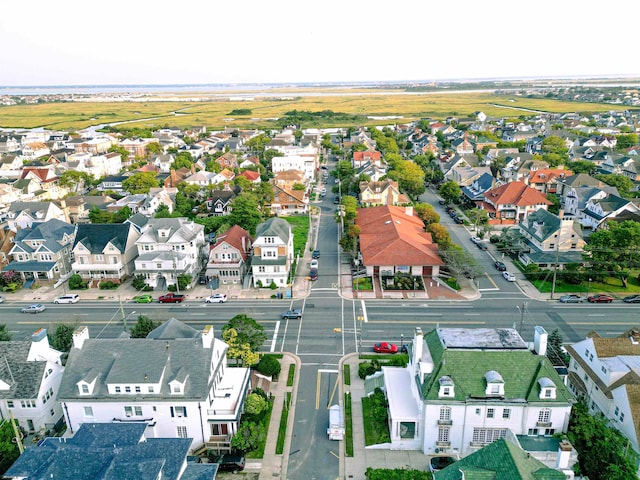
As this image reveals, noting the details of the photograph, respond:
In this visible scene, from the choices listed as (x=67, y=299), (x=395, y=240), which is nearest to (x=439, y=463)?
(x=395, y=240)

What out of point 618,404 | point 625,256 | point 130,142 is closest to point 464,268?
point 625,256

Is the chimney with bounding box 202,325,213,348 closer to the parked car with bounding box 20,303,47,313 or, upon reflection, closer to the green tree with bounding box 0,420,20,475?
the green tree with bounding box 0,420,20,475

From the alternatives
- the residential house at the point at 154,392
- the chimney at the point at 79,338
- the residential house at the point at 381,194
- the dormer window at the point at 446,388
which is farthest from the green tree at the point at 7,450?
the residential house at the point at 381,194

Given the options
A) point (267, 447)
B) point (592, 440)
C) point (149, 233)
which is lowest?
point (267, 447)

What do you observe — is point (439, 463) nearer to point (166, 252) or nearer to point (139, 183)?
point (166, 252)

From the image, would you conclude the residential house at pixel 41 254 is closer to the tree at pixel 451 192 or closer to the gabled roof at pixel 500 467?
the gabled roof at pixel 500 467

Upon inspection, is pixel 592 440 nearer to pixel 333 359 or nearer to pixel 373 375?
pixel 373 375

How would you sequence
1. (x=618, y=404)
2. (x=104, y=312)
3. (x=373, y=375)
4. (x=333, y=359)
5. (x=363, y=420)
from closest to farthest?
(x=618, y=404)
(x=363, y=420)
(x=373, y=375)
(x=333, y=359)
(x=104, y=312)
